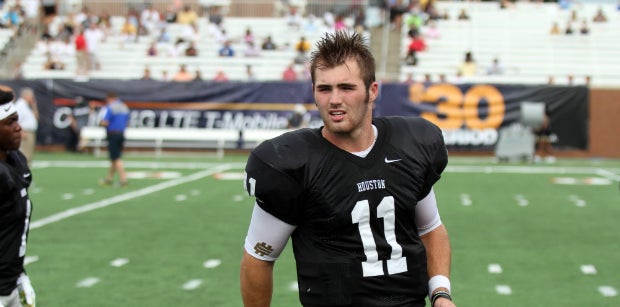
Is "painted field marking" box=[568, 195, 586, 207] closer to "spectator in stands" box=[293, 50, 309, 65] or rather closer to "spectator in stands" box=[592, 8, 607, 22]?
"spectator in stands" box=[293, 50, 309, 65]

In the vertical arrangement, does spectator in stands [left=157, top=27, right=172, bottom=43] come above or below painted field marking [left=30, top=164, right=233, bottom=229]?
above

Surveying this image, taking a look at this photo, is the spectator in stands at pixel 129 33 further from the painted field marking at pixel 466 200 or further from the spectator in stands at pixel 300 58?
the painted field marking at pixel 466 200

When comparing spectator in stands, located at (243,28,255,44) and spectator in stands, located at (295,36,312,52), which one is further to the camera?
spectator in stands, located at (243,28,255,44)

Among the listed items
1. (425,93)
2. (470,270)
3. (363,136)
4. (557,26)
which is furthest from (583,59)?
(363,136)

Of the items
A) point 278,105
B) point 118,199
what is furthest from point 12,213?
point 278,105

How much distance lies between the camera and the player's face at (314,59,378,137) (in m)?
3.43

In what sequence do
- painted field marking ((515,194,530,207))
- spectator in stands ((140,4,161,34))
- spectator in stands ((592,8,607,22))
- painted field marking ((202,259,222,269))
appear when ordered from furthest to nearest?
spectator in stands ((140,4,161,34)), spectator in stands ((592,8,607,22)), painted field marking ((515,194,530,207)), painted field marking ((202,259,222,269))

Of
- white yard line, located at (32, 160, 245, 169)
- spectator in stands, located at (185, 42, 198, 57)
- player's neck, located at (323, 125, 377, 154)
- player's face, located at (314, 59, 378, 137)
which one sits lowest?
white yard line, located at (32, 160, 245, 169)

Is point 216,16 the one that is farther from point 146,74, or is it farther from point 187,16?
point 146,74

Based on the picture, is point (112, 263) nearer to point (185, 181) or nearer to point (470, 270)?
point (470, 270)

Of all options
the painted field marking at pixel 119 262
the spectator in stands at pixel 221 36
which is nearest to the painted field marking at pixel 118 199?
the painted field marking at pixel 119 262

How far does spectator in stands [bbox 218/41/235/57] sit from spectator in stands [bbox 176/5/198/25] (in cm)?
282

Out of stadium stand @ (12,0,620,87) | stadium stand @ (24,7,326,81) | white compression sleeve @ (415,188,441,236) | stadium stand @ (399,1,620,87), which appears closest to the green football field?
white compression sleeve @ (415,188,441,236)

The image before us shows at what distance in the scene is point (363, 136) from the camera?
352 cm
